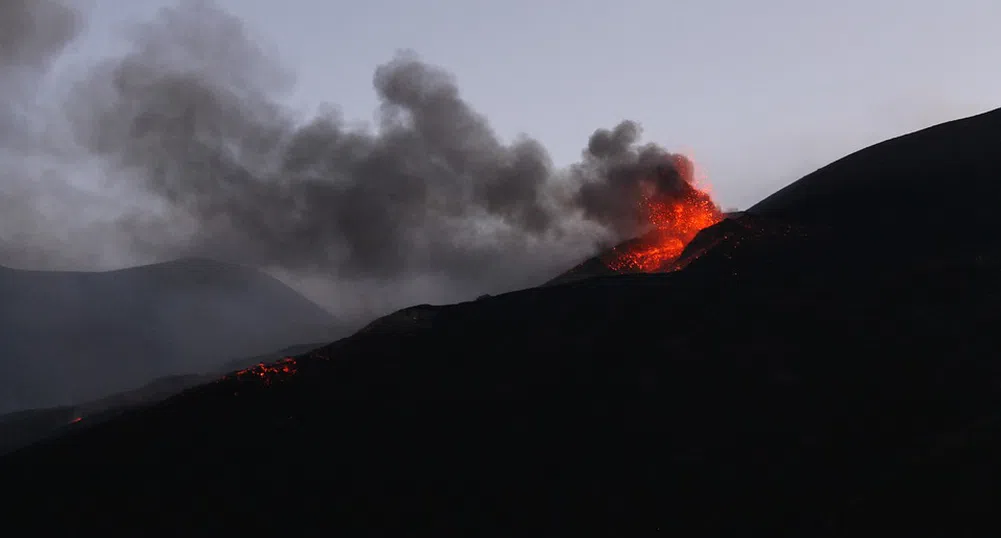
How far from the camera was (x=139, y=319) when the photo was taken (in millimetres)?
157500

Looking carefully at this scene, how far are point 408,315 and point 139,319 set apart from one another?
12662 centimetres

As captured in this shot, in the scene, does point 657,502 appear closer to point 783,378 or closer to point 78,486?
point 783,378

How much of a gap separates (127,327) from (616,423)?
14216cm

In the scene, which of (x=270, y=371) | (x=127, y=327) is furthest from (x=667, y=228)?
(x=127, y=327)

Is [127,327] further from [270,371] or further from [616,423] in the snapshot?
[616,423]

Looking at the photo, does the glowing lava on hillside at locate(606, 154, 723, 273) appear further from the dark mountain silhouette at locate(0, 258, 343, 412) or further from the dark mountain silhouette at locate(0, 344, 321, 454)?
the dark mountain silhouette at locate(0, 258, 343, 412)

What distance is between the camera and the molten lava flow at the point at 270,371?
38.6m

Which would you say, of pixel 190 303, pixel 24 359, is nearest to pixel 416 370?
pixel 24 359

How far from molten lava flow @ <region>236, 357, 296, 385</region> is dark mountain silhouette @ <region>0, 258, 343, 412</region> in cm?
10050

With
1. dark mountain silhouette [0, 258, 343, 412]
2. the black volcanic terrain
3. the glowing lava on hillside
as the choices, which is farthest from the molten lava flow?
dark mountain silhouette [0, 258, 343, 412]

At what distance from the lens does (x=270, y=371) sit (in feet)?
128

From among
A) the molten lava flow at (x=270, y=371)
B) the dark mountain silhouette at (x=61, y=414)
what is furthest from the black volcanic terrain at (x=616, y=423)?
the dark mountain silhouette at (x=61, y=414)

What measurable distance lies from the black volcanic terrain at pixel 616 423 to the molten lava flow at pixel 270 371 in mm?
186

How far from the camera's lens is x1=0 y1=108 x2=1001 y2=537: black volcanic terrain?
25375mm
